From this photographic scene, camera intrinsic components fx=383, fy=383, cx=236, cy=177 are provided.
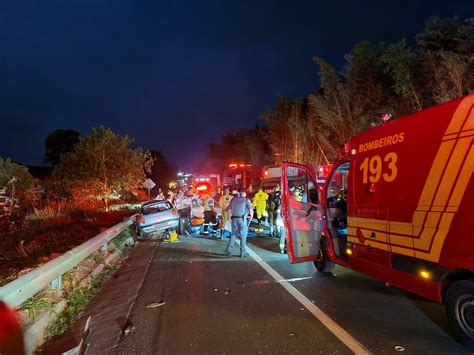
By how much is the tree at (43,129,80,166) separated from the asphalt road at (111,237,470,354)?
59.3 m

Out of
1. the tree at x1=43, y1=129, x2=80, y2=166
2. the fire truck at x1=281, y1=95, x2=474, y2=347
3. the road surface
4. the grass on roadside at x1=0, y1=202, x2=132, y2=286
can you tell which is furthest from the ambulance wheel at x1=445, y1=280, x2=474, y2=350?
the tree at x1=43, y1=129, x2=80, y2=166

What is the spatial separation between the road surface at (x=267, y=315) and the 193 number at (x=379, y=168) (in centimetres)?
184

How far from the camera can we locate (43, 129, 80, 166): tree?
61156mm

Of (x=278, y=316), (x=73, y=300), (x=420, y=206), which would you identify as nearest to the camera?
(x=420, y=206)

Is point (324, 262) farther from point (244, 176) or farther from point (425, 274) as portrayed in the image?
point (244, 176)

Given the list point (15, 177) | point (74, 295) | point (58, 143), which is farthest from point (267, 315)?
point (58, 143)

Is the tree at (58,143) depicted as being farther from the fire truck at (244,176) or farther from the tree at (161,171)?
the fire truck at (244,176)

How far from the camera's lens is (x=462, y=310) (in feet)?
13.7

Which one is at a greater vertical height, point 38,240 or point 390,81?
point 390,81

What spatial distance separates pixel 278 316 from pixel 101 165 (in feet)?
69.3

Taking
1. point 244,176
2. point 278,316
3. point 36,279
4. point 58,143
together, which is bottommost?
point 278,316

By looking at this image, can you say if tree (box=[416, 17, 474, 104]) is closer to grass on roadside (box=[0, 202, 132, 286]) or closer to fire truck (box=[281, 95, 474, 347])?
fire truck (box=[281, 95, 474, 347])

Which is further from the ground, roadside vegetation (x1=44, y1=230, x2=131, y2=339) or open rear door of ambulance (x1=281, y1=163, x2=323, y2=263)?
open rear door of ambulance (x1=281, y1=163, x2=323, y2=263)

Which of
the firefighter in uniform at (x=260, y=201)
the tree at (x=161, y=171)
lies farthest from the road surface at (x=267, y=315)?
the tree at (x=161, y=171)
